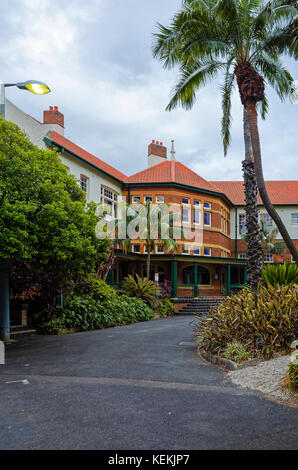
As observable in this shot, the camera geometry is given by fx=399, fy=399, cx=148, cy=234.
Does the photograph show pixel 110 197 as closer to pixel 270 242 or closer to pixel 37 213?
pixel 270 242

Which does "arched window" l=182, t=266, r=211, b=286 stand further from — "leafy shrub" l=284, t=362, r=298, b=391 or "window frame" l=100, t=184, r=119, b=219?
"leafy shrub" l=284, t=362, r=298, b=391

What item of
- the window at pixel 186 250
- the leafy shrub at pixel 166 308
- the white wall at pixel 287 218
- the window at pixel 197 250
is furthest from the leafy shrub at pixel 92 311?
the white wall at pixel 287 218

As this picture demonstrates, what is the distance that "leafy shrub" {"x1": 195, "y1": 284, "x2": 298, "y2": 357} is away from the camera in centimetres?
804

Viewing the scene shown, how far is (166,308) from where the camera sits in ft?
76.9

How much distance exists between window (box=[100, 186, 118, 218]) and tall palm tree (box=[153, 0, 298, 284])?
37.8 feet

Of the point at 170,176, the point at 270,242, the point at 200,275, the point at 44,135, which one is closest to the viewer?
the point at 44,135

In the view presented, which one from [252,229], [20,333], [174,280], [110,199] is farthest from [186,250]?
[20,333]

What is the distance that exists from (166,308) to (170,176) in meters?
10.6

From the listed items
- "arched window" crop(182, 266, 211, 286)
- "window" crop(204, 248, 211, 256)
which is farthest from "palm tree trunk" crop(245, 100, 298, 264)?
"window" crop(204, 248, 211, 256)

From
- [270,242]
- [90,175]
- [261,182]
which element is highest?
[90,175]

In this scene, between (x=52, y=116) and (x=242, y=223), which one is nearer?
(x=52, y=116)

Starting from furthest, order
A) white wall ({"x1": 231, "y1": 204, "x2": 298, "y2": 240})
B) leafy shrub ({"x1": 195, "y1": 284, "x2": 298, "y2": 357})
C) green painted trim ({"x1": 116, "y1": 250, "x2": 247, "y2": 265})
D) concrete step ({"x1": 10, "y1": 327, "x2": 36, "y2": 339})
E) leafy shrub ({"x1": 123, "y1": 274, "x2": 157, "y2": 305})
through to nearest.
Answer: white wall ({"x1": 231, "y1": 204, "x2": 298, "y2": 240}), green painted trim ({"x1": 116, "y1": 250, "x2": 247, "y2": 265}), leafy shrub ({"x1": 123, "y1": 274, "x2": 157, "y2": 305}), concrete step ({"x1": 10, "y1": 327, "x2": 36, "y2": 339}), leafy shrub ({"x1": 195, "y1": 284, "x2": 298, "y2": 357})

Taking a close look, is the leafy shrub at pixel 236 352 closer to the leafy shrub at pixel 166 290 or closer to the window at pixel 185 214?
the leafy shrub at pixel 166 290
